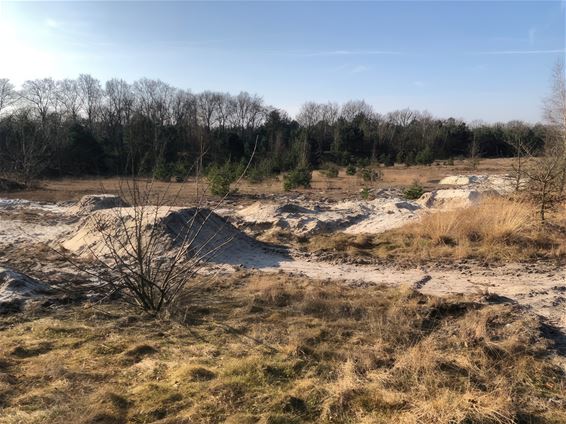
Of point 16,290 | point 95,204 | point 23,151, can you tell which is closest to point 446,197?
point 95,204

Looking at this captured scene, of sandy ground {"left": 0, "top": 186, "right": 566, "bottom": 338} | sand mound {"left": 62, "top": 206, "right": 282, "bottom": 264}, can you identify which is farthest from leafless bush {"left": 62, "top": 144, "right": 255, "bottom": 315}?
sandy ground {"left": 0, "top": 186, "right": 566, "bottom": 338}

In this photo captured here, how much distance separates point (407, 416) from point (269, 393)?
1067 millimetres

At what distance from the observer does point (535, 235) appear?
966cm

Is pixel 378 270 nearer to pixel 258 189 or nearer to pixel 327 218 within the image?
pixel 327 218

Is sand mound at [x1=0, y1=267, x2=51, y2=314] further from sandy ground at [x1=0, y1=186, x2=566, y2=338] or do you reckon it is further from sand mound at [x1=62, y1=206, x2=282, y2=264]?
sand mound at [x1=62, y1=206, x2=282, y2=264]

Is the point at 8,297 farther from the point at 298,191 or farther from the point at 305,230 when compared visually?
the point at 298,191

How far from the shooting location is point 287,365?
4156 millimetres

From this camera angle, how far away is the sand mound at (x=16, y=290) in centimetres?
579

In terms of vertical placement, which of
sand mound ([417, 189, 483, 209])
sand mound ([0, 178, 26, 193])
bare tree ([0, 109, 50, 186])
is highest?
bare tree ([0, 109, 50, 186])

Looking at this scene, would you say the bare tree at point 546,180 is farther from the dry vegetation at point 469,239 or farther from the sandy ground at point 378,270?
the sandy ground at point 378,270

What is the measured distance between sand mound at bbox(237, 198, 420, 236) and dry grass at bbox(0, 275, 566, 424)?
6.53m

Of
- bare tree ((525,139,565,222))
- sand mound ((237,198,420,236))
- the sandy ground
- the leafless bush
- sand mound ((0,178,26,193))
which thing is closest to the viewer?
the leafless bush

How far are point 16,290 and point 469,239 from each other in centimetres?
834

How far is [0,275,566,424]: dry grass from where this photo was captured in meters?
3.38
